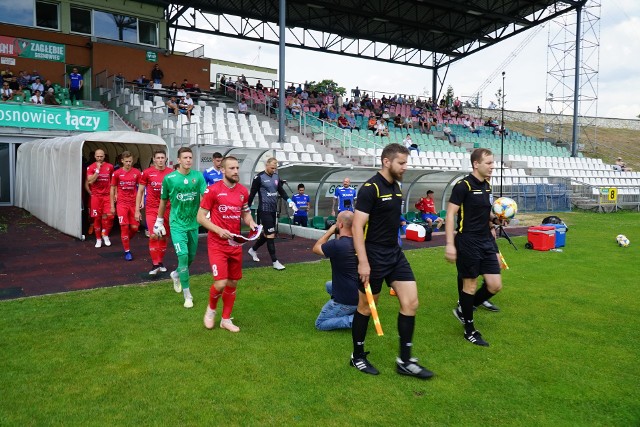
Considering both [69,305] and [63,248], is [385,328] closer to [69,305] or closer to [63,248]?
[69,305]

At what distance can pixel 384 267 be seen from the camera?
4500 millimetres

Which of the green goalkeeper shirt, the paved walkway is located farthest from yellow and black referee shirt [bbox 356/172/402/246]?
the paved walkway

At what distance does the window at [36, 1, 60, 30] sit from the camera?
78.4 feet

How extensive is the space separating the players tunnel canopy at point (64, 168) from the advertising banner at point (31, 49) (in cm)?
883

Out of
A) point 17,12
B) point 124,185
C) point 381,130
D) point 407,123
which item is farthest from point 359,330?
point 407,123

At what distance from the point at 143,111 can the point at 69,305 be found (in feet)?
50.3

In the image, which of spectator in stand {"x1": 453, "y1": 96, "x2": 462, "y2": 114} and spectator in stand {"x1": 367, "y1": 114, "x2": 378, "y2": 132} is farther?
spectator in stand {"x1": 453, "y1": 96, "x2": 462, "y2": 114}

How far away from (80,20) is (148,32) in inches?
138

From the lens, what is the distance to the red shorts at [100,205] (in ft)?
35.8

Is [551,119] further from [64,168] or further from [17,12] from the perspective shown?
[64,168]

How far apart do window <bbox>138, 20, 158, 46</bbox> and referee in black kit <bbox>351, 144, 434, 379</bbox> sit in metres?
26.4

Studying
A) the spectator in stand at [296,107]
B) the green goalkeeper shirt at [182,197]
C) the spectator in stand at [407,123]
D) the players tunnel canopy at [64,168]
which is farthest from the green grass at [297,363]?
the spectator in stand at [407,123]

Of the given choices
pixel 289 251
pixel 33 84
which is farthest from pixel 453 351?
pixel 33 84

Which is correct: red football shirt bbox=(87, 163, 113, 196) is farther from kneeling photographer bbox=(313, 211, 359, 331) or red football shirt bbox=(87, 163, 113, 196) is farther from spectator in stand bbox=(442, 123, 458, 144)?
spectator in stand bbox=(442, 123, 458, 144)
